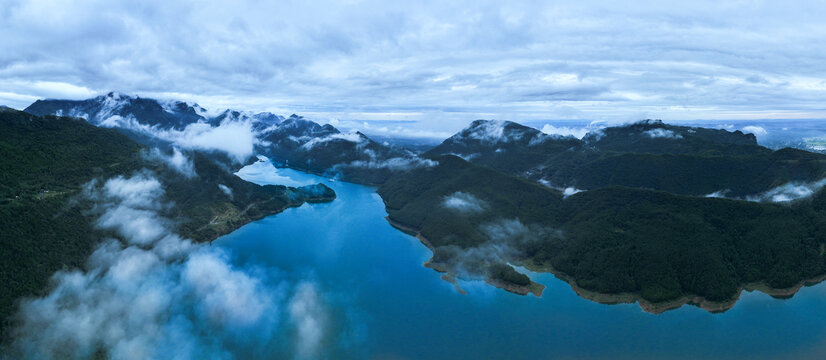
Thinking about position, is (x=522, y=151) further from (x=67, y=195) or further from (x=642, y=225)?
(x=67, y=195)

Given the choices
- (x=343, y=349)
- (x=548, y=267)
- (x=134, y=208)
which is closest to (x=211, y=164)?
(x=134, y=208)

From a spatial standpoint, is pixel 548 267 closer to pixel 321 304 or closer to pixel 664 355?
pixel 664 355

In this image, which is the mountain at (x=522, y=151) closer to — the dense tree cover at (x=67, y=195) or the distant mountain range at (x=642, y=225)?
the distant mountain range at (x=642, y=225)

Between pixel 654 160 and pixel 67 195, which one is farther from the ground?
pixel 67 195

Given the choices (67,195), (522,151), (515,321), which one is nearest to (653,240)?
(515,321)

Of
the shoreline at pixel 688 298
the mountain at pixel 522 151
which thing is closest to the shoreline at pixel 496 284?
the shoreline at pixel 688 298

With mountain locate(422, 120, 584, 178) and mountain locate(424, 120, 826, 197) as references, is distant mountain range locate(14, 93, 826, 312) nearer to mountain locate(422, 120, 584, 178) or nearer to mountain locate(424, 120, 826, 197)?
mountain locate(424, 120, 826, 197)
